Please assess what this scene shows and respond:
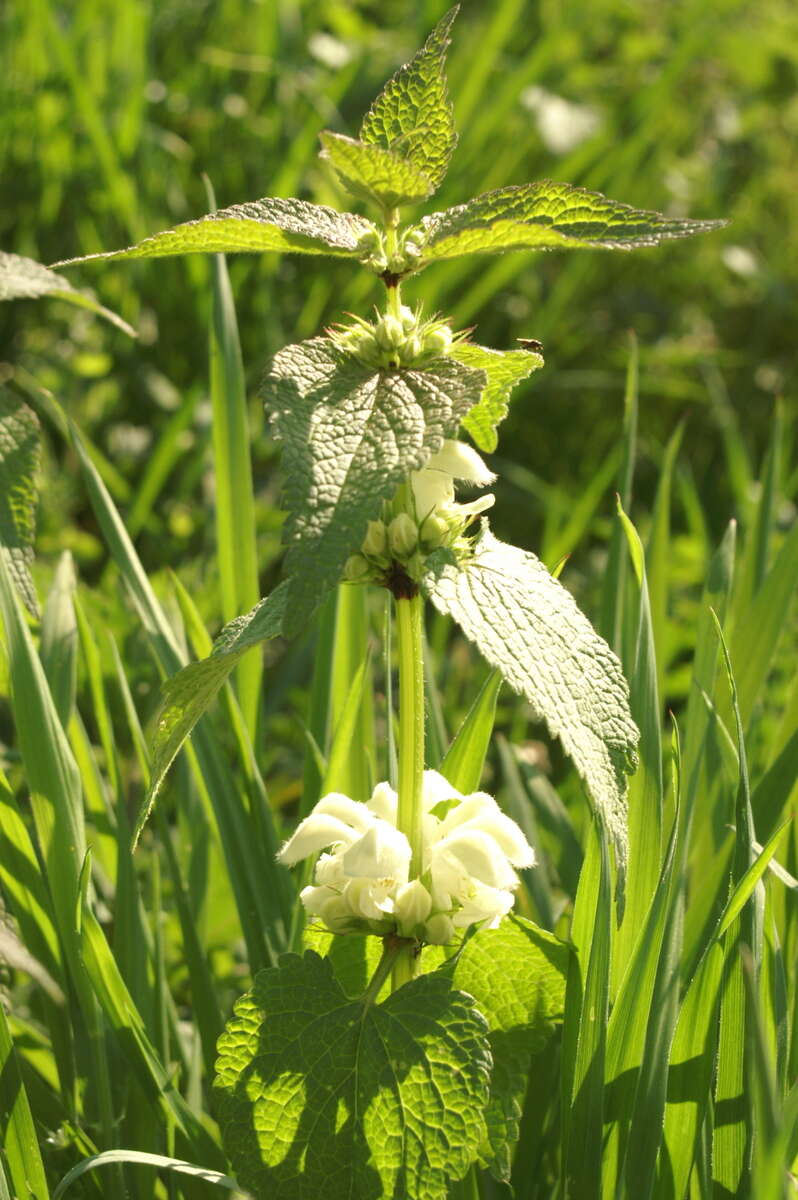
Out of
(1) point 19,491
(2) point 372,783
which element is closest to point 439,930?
(2) point 372,783

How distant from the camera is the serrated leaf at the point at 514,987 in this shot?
0.77 metres

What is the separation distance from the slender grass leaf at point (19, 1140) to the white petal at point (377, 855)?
0.27 meters

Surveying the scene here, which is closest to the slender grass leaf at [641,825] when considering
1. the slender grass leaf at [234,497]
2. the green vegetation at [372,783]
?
the green vegetation at [372,783]

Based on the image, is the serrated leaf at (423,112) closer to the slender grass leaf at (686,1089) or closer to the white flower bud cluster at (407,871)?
the white flower bud cluster at (407,871)

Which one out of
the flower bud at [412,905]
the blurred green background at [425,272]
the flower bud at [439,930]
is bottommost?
the flower bud at [439,930]

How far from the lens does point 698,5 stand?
2.79 meters

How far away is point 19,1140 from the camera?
0.78m

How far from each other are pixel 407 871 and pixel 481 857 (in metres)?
0.04

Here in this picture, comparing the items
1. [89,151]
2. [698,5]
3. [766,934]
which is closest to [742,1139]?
[766,934]

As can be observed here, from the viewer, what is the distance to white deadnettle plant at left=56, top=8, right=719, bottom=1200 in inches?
24.5

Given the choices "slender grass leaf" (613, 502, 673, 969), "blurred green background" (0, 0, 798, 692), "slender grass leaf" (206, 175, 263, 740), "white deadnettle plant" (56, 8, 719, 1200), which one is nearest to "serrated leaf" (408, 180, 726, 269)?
"white deadnettle plant" (56, 8, 719, 1200)

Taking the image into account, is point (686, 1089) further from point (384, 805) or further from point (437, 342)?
point (437, 342)

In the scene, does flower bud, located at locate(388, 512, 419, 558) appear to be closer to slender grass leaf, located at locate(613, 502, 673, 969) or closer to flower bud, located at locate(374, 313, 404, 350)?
flower bud, located at locate(374, 313, 404, 350)

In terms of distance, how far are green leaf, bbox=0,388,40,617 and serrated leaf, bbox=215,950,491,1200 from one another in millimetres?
328
